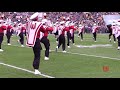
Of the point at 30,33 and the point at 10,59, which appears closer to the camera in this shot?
the point at 30,33

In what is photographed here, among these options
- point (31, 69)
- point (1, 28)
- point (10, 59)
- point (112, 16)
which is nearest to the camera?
point (31, 69)

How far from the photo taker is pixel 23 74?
49.2 feet

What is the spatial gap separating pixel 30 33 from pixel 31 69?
2.12 m

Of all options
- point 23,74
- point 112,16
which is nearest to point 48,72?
point 23,74

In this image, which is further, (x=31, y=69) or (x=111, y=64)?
(x=111, y=64)

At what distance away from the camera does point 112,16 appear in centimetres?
4594

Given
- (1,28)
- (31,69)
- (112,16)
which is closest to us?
(31,69)
